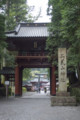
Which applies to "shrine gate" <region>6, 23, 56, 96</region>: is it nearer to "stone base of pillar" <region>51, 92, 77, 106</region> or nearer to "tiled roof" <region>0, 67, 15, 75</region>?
"tiled roof" <region>0, 67, 15, 75</region>

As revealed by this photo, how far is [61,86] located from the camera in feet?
46.0

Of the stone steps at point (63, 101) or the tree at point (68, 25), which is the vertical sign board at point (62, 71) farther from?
the stone steps at point (63, 101)

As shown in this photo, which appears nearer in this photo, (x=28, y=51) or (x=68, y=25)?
(x=68, y=25)

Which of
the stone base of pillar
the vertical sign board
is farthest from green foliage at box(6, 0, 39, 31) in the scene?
the stone base of pillar

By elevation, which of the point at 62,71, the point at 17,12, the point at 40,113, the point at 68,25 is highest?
the point at 17,12

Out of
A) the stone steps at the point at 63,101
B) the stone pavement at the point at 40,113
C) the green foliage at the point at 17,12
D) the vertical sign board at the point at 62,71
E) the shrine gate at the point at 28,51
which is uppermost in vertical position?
the green foliage at the point at 17,12

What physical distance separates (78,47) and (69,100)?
4589 millimetres

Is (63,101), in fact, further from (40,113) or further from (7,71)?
(7,71)

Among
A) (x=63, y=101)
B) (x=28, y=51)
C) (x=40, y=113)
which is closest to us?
(x=40, y=113)

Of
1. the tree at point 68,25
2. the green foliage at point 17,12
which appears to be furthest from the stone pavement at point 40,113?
the green foliage at point 17,12

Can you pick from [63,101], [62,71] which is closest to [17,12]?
[62,71]

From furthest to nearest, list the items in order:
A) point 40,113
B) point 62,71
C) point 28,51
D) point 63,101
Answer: point 28,51 < point 62,71 < point 63,101 < point 40,113

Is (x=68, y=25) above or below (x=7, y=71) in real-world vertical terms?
above

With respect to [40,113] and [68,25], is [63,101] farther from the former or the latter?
[68,25]
